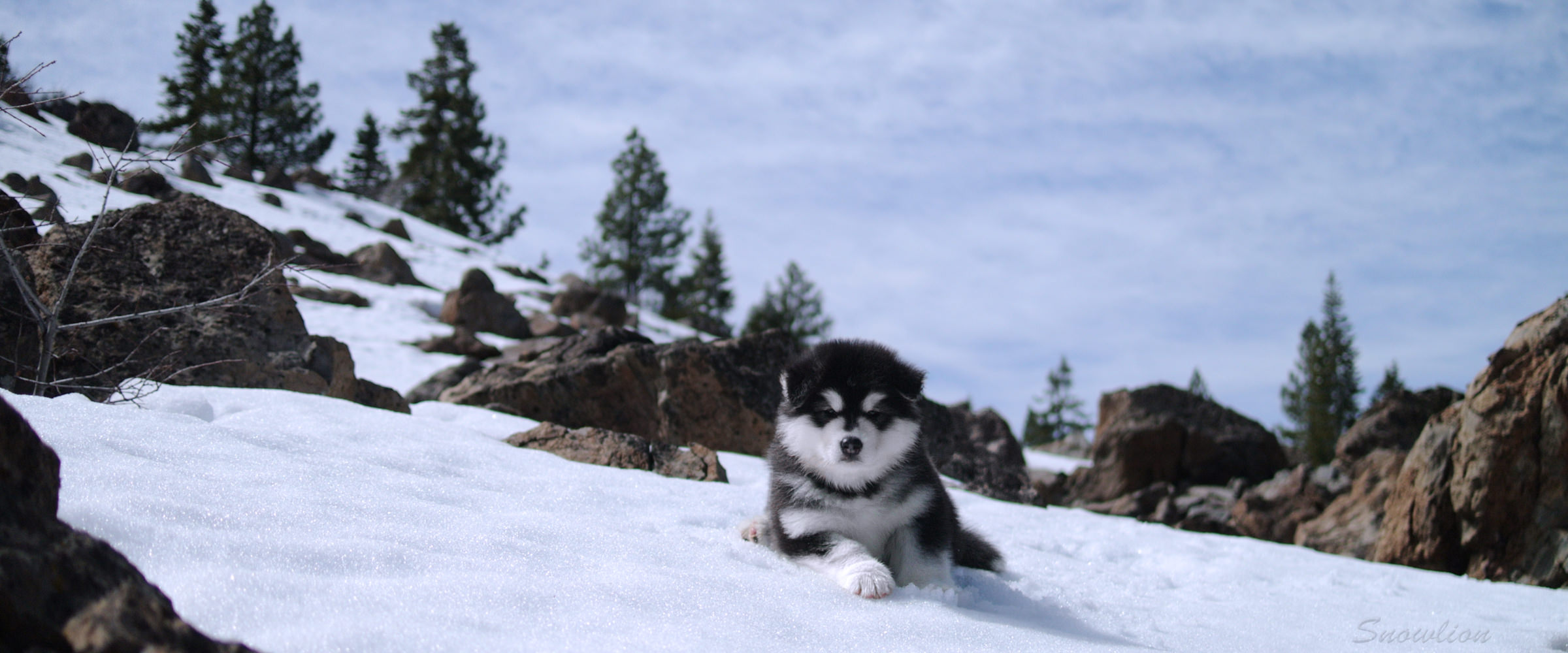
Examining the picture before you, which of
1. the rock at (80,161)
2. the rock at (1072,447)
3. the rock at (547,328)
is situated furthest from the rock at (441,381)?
the rock at (1072,447)

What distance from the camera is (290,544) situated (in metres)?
2.92

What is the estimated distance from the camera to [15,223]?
6250mm

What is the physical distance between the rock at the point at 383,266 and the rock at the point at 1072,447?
2048 centimetres

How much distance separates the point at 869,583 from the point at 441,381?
10294 mm

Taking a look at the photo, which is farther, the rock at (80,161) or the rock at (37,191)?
the rock at (80,161)

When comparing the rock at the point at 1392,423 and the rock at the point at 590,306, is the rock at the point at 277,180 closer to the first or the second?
the rock at the point at 590,306

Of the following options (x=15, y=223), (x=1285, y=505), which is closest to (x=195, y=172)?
(x=15, y=223)

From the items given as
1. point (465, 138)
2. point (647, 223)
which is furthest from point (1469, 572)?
point (465, 138)

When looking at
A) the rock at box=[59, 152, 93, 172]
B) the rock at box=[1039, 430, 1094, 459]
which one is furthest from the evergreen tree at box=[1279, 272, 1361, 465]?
the rock at box=[59, 152, 93, 172]

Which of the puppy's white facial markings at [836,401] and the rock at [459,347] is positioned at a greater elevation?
the rock at [459,347]

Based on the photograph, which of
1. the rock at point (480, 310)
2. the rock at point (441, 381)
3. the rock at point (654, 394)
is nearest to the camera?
the rock at point (654, 394)

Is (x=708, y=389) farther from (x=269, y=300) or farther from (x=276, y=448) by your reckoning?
(x=276, y=448)

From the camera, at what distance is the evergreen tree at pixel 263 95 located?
40469 millimetres

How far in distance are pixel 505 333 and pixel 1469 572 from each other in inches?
775
